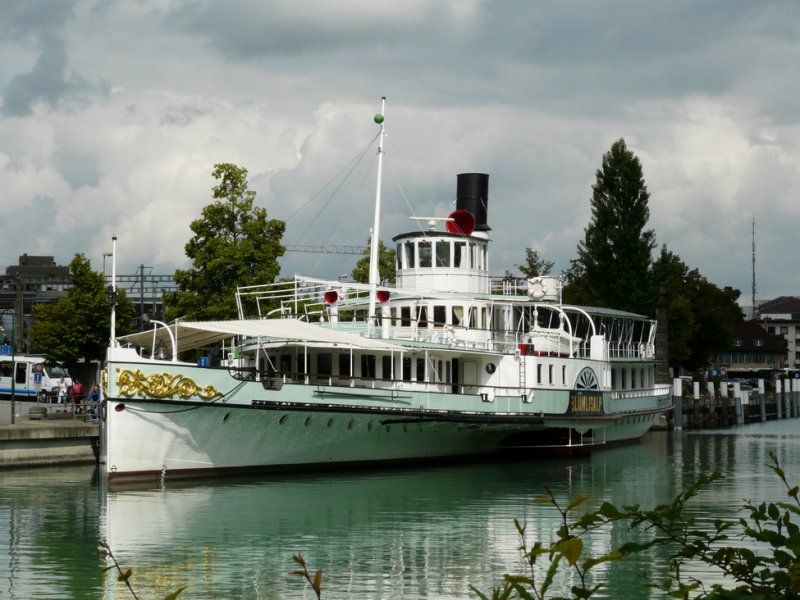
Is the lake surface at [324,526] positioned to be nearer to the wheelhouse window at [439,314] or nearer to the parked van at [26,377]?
the wheelhouse window at [439,314]

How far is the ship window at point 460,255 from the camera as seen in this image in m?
38.4

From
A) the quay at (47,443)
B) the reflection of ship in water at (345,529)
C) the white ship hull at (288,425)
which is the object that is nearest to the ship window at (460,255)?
the white ship hull at (288,425)

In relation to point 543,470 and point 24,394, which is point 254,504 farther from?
point 24,394

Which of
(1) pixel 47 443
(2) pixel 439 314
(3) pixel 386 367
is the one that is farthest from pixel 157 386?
(2) pixel 439 314

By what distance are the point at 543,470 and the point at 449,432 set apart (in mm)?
2983

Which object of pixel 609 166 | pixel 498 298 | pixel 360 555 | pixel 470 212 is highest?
pixel 609 166

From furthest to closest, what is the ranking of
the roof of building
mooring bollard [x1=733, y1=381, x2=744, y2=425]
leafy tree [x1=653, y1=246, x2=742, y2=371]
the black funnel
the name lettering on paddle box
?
the roof of building < leafy tree [x1=653, y1=246, x2=742, y2=371] < mooring bollard [x1=733, y1=381, x2=744, y2=425] < the black funnel < the name lettering on paddle box

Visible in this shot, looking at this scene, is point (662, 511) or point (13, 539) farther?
point (13, 539)

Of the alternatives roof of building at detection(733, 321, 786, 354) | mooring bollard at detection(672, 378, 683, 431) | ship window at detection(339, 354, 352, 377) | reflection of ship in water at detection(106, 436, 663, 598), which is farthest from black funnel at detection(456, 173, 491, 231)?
roof of building at detection(733, 321, 786, 354)

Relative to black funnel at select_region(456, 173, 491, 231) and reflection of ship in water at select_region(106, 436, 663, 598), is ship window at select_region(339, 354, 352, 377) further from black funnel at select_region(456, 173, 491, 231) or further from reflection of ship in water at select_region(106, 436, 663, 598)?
black funnel at select_region(456, 173, 491, 231)

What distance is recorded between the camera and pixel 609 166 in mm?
72562

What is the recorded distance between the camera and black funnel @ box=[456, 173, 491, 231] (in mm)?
42478

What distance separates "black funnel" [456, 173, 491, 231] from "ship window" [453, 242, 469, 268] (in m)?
3.81

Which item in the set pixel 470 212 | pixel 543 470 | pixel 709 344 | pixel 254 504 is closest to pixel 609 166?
pixel 709 344
